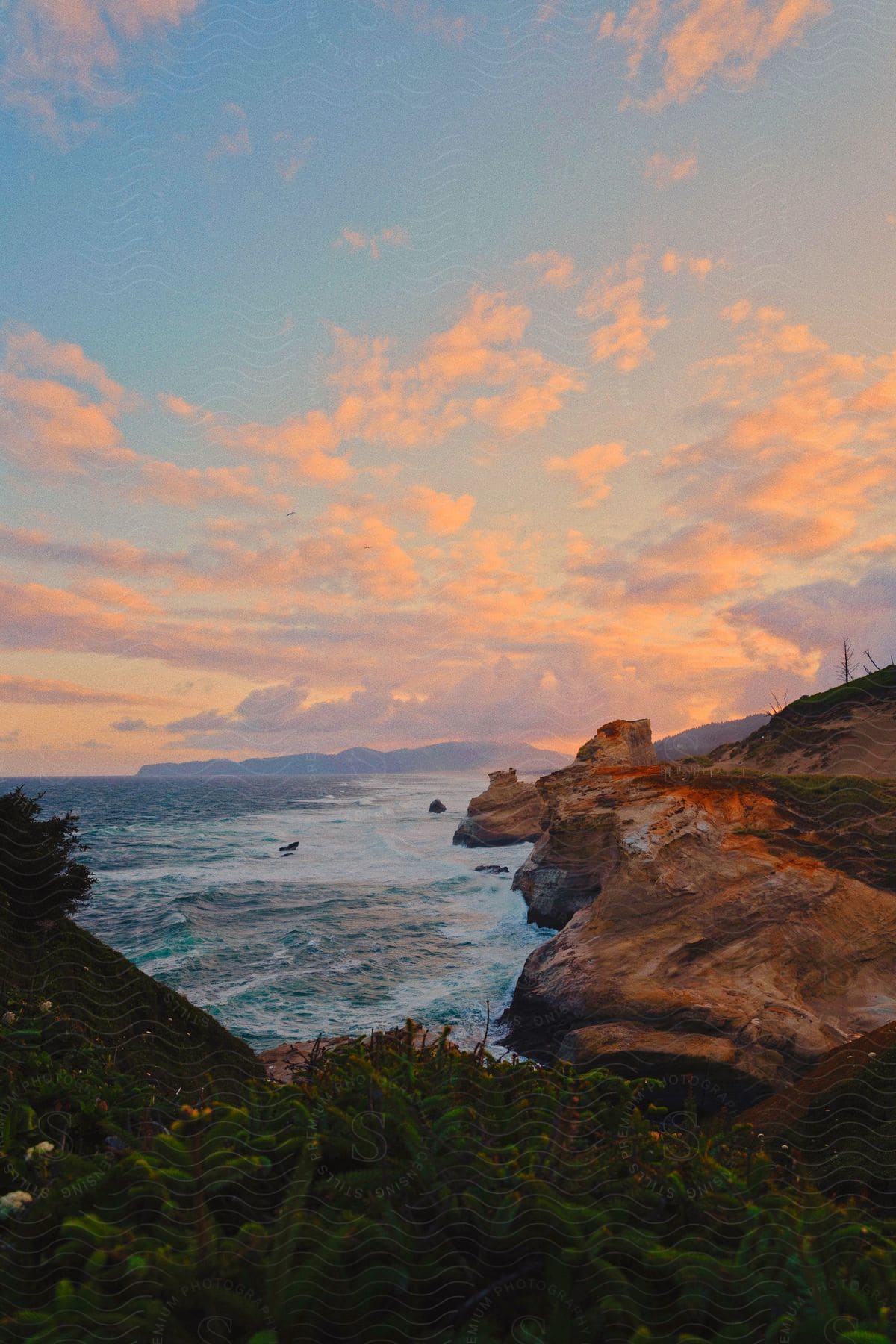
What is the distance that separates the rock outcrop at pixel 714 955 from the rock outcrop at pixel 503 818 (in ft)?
103

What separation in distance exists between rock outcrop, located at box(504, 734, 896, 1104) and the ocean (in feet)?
8.17

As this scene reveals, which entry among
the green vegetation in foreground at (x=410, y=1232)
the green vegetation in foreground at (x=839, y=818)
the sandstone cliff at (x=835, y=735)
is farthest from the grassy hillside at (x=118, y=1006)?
the sandstone cliff at (x=835, y=735)

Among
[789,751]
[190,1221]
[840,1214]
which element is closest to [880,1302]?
[840,1214]

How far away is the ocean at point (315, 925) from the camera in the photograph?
18.7 m

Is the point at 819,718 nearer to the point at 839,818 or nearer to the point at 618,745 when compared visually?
the point at 618,745

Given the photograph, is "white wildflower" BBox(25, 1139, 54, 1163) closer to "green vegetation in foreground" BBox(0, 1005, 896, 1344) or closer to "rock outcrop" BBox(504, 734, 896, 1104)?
"green vegetation in foreground" BBox(0, 1005, 896, 1344)

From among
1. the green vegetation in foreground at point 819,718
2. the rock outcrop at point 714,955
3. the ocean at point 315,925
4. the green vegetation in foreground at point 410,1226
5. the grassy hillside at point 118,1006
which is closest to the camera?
the green vegetation in foreground at point 410,1226

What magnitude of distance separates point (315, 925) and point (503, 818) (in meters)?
26.4

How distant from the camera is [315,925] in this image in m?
27.6

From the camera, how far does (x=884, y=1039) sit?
8.90 metres

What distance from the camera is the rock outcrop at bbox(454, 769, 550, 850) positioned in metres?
51.4

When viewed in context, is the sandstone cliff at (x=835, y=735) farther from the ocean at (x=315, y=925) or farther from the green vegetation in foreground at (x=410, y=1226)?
the green vegetation in foreground at (x=410, y=1226)

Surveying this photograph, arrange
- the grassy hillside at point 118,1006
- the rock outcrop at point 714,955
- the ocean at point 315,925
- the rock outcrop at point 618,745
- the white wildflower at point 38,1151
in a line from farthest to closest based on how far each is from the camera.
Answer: the rock outcrop at point 618,745
the ocean at point 315,925
the rock outcrop at point 714,955
the grassy hillside at point 118,1006
the white wildflower at point 38,1151

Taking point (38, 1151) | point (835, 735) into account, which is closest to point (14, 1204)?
point (38, 1151)
